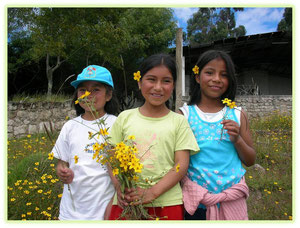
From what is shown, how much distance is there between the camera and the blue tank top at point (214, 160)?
145 cm

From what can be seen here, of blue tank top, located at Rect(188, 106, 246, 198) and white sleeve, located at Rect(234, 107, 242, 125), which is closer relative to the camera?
blue tank top, located at Rect(188, 106, 246, 198)

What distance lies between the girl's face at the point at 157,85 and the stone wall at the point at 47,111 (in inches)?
220

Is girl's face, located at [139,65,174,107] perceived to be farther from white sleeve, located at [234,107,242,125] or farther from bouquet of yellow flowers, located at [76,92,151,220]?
white sleeve, located at [234,107,242,125]

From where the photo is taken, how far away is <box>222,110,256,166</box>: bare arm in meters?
1.42

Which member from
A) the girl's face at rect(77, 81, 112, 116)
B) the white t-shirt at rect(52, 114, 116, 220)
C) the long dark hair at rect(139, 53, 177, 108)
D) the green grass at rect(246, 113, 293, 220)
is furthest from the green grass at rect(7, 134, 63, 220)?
the green grass at rect(246, 113, 293, 220)

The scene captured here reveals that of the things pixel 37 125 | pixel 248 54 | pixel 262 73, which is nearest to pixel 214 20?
pixel 262 73

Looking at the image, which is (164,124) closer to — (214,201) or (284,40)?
(214,201)

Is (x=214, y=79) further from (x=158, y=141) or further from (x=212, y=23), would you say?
(x=212, y=23)

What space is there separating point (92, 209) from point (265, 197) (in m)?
2.16

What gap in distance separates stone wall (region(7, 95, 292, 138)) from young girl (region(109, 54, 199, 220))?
5549 mm

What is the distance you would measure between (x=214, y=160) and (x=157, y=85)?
0.57 m

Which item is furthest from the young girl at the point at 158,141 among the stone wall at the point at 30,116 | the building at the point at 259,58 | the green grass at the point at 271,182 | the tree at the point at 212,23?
the tree at the point at 212,23

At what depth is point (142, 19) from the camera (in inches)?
473

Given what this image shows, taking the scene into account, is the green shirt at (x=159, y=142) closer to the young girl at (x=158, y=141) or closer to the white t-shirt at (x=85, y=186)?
the young girl at (x=158, y=141)
